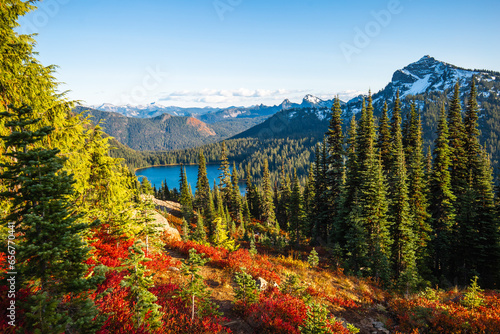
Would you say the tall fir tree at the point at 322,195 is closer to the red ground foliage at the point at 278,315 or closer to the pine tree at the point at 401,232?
the pine tree at the point at 401,232

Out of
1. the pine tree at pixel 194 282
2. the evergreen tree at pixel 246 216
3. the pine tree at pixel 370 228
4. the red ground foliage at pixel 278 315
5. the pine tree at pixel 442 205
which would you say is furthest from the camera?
the evergreen tree at pixel 246 216

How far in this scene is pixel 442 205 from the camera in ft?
92.5

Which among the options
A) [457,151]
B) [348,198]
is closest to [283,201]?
[348,198]

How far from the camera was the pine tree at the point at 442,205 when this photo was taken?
27.4 metres

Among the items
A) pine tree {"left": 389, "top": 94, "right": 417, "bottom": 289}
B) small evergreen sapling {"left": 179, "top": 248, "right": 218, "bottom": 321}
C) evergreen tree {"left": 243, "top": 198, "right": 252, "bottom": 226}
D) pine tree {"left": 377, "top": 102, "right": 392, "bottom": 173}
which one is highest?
pine tree {"left": 377, "top": 102, "right": 392, "bottom": 173}

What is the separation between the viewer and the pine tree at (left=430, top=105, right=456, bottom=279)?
27.4 meters

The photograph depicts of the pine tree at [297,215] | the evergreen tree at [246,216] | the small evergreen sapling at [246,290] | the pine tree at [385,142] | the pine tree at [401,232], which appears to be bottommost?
the evergreen tree at [246,216]

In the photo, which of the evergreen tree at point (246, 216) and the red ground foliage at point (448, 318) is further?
the evergreen tree at point (246, 216)

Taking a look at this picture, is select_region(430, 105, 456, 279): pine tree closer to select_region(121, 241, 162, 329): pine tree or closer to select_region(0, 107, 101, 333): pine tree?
select_region(121, 241, 162, 329): pine tree

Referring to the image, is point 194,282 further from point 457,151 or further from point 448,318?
point 457,151

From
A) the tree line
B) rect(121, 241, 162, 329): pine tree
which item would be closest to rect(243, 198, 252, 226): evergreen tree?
the tree line

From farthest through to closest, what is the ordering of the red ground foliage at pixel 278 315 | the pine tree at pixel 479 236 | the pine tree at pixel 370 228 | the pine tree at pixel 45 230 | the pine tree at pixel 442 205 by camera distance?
the pine tree at pixel 442 205 < the pine tree at pixel 479 236 < the pine tree at pixel 370 228 < the red ground foliage at pixel 278 315 < the pine tree at pixel 45 230

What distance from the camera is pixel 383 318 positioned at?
1087 cm

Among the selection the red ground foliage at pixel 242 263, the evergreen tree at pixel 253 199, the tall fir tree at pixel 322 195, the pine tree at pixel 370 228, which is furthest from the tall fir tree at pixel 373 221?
the evergreen tree at pixel 253 199
